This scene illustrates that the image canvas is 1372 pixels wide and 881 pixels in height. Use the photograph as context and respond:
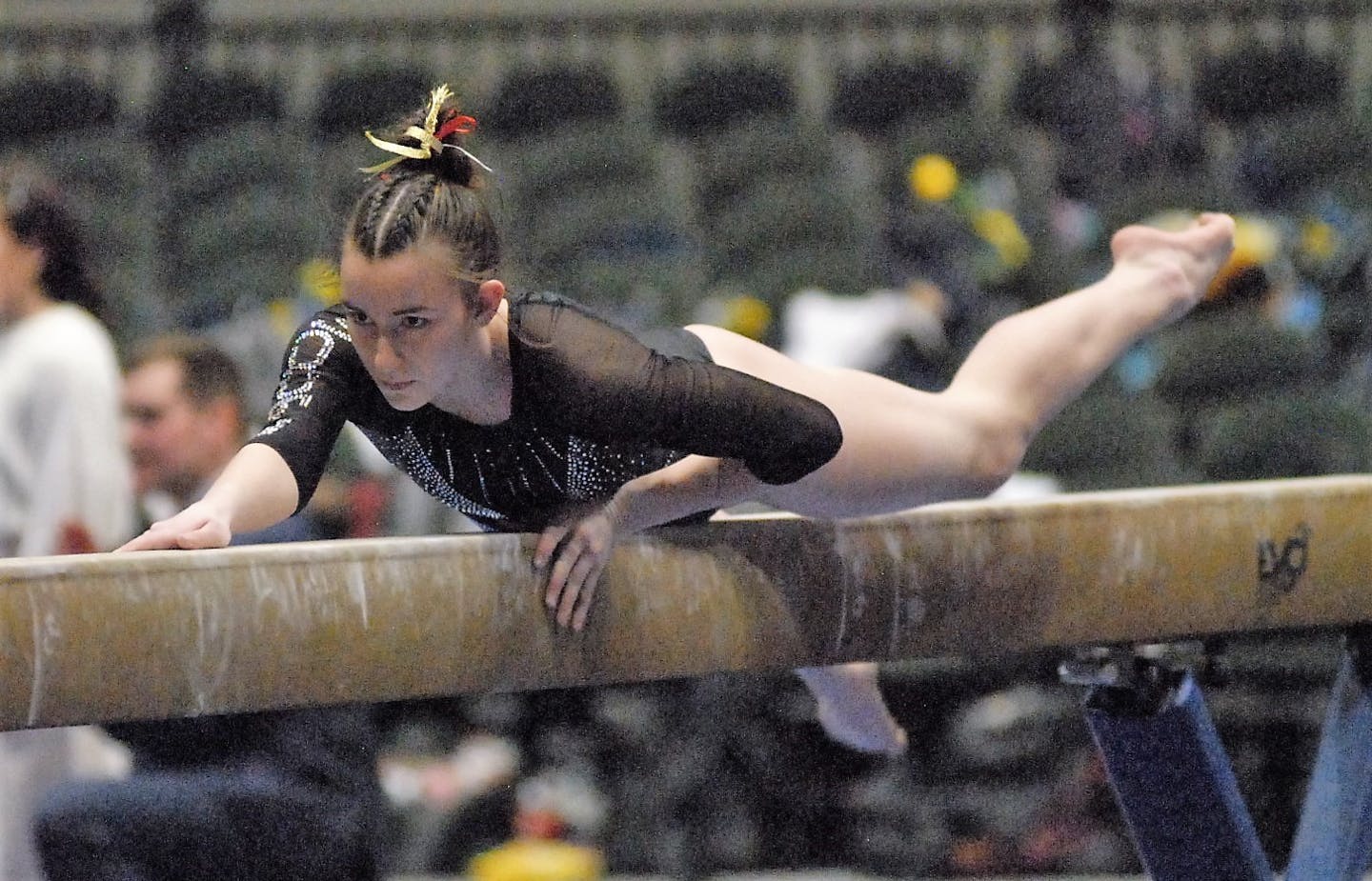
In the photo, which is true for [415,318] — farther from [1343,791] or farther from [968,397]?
[1343,791]

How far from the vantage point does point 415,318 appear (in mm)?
1744

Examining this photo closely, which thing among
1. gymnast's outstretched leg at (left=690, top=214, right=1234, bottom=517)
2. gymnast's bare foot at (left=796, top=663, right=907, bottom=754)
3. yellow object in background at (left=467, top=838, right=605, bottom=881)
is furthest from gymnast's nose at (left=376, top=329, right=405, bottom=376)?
yellow object in background at (left=467, top=838, right=605, bottom=881)

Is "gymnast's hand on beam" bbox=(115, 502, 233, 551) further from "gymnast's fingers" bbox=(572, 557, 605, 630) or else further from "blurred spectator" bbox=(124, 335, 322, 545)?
"blurred spectator" bbox=(124, 335, 322, 545)

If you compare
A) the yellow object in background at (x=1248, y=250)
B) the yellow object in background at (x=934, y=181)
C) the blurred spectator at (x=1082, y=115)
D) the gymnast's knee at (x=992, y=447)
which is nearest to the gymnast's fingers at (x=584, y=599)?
the gymnast's knee at (x=992, y=447)

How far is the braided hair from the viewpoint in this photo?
1725mm

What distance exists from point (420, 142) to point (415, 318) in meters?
0.20

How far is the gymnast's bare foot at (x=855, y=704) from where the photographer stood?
2.49 metres

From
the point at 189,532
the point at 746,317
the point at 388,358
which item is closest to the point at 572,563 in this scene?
the point at 388,358

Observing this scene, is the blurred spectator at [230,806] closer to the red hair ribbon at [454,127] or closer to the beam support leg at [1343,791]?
the red hair ribbon at [454,127]

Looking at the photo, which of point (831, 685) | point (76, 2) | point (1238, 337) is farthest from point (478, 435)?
point (76, 2)

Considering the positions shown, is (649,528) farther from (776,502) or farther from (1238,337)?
(1238,337)

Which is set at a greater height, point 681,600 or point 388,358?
point 388,358

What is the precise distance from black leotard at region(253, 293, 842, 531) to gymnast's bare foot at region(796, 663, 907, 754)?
0.56m

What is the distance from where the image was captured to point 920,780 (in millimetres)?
3852
